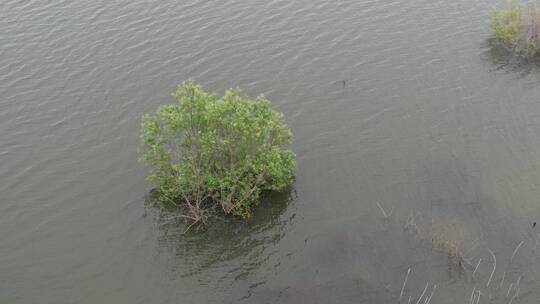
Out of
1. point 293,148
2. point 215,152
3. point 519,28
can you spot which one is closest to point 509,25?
point 519,28

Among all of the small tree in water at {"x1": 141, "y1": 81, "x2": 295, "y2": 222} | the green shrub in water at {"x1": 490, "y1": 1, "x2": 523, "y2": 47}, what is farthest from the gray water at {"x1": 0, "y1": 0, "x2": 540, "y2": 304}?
the small tree in water at {"x1": 141, "y1": 81, "x2": 295, "y2": 222}

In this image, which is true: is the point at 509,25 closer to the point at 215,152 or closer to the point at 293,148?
the point at 293,148

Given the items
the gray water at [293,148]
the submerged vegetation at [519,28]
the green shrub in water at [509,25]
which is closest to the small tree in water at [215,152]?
the gray water at [293,148]

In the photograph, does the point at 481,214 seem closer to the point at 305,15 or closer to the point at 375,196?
the point at 375,196

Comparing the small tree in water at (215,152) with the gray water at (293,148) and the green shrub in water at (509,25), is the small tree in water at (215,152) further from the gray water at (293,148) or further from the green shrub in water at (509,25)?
the green shrub in water at (509,25)

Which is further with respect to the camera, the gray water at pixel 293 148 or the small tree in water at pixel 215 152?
the small tree in water at pixel 215 152

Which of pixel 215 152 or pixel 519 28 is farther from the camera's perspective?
pixel 519 28

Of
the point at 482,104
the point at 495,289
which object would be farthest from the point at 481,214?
the point at 482,104

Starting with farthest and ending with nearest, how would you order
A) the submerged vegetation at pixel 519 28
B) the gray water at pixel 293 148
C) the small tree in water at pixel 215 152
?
the submerged vegetation at pixel 519 28, the small tree in water at pixel 215 152, the gray water at pixel 293 148
